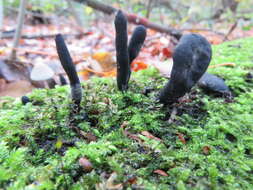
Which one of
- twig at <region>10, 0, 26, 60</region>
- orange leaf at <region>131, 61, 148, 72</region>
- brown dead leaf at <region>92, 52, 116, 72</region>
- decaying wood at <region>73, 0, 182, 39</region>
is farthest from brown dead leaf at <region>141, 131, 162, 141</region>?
decaying wood at <region>73, 0, 182, 39</region>

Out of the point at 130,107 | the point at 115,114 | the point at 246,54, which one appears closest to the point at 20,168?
the point at 115,114

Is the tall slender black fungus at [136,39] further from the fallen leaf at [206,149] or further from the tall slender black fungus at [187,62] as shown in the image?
the fallen leaf at [206,149]

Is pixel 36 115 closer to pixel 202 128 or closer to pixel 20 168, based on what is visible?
pixel 20 168

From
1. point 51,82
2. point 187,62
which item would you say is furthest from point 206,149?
point 51,82

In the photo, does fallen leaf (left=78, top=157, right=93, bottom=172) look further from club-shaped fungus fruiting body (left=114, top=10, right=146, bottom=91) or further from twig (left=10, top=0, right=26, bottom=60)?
twig (left=10, top=0, right=26, bottom=60)

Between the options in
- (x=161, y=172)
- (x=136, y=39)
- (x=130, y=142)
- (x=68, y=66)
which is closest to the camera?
(x=161, y=172)

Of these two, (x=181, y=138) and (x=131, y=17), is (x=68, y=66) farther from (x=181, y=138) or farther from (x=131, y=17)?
(x=131, y=17)
